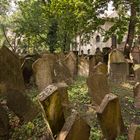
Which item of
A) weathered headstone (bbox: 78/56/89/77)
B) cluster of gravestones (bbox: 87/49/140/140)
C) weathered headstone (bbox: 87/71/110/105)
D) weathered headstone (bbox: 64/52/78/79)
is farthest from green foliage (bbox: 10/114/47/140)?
weathered headstone (bbox: 78/56/89/77)

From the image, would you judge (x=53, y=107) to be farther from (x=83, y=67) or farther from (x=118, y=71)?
(x=83, y=67)

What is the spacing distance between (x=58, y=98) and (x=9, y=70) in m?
2.96

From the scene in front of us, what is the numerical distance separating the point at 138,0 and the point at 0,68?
8508 millimetres

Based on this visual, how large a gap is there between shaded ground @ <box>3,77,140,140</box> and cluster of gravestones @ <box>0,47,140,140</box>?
0.63ft

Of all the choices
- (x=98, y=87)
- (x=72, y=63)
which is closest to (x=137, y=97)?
(x=98, y=87)

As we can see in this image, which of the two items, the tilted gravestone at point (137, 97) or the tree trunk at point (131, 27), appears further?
the tree trunk at point (131, 27)

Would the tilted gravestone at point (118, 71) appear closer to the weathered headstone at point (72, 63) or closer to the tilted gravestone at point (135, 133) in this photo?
the weathered headstone at point (72, 63)

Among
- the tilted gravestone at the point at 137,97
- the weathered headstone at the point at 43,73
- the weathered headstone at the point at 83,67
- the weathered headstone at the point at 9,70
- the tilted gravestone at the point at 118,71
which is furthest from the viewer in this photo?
the weathered headstone at the point at 83,67

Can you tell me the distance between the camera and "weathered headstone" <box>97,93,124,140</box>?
5047 millimetres

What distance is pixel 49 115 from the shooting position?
16.5 ft

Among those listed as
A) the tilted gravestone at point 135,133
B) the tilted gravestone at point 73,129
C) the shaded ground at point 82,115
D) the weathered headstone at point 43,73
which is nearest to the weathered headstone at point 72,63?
the shaded ground at point 82,115

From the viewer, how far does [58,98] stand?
199 inches

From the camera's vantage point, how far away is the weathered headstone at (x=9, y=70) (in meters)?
7.59

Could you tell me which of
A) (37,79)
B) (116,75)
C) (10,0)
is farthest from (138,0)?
(10,0)
